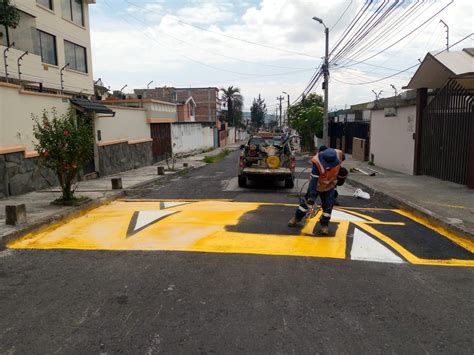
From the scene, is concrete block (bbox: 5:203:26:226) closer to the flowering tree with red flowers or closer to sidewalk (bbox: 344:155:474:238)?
the flowering tree with red flowers

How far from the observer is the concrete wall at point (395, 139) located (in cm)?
1627

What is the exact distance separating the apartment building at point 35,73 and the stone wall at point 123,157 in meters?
3.11

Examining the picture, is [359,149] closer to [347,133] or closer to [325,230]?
[347,133]

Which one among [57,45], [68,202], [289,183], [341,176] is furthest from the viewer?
[57,45]

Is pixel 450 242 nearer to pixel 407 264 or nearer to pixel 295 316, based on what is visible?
pixel 407 264

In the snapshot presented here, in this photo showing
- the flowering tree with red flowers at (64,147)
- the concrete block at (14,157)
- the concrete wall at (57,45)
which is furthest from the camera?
the concrete wall at (57,45)

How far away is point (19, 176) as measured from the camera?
1157 cm

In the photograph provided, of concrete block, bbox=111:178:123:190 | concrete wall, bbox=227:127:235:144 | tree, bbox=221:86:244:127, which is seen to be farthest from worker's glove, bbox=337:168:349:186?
tree, bbox=221:86:244:127

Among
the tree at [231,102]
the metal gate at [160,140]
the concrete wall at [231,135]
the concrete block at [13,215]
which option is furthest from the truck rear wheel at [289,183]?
the tree at [231,102]

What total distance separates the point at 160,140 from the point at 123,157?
694 centimetres

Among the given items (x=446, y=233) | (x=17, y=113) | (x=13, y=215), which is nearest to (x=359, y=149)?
(x=446, y=233)

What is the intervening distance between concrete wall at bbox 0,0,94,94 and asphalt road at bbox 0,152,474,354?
53.3ft

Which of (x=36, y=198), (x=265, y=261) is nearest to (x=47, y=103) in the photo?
(x=36, y=198)

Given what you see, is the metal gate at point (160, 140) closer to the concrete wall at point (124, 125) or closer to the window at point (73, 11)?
the concrete wall at point (124, 125)
